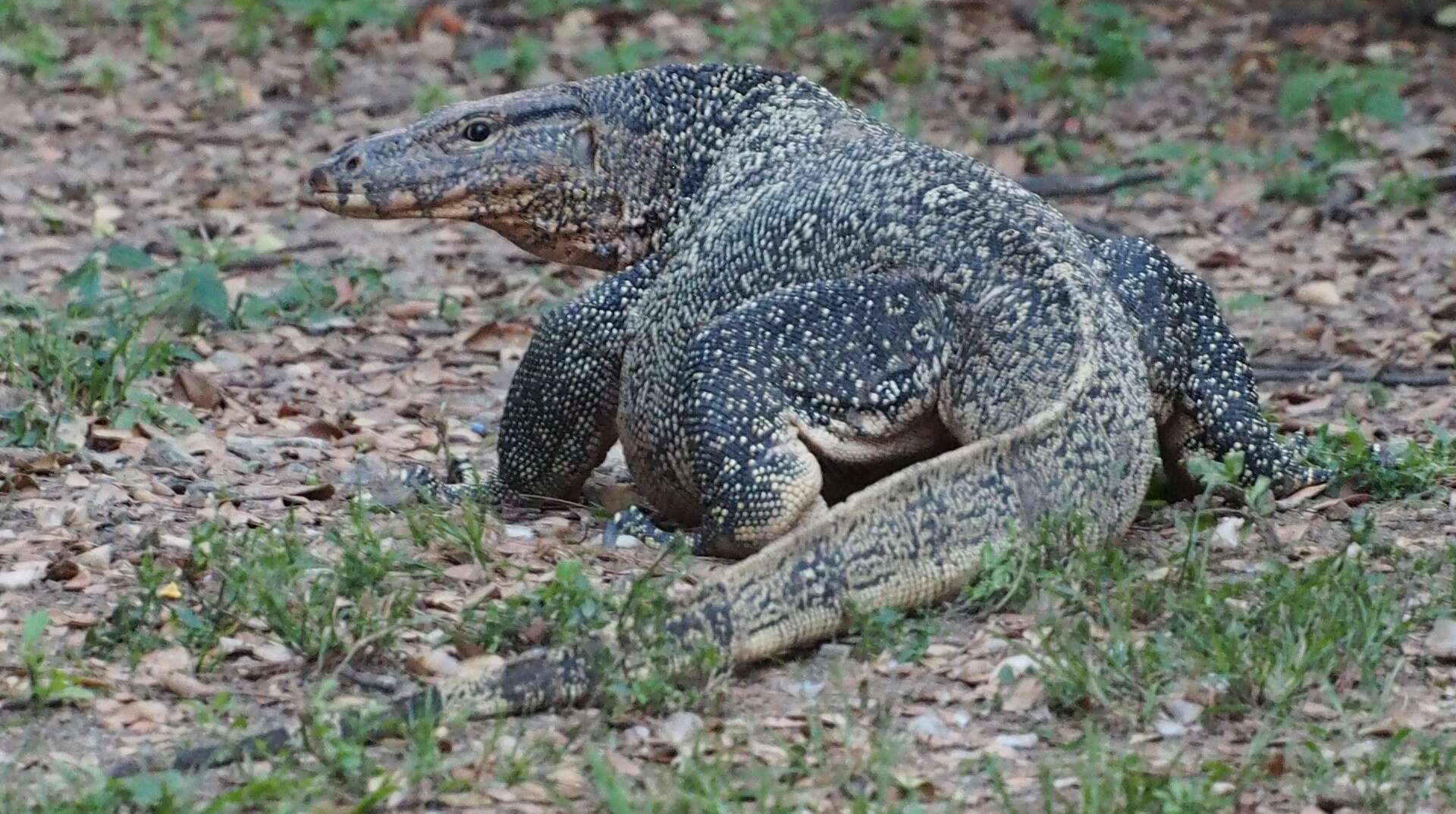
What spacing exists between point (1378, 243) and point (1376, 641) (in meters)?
4.79

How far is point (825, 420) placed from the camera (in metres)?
4.46

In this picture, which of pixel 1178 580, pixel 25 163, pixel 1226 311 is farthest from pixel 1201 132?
pixel 1178 580

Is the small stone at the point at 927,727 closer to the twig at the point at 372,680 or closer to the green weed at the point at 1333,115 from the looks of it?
the twig at the point at 372,680

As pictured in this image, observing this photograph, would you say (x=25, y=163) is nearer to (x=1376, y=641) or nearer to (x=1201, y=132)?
(x=1201, y=132)

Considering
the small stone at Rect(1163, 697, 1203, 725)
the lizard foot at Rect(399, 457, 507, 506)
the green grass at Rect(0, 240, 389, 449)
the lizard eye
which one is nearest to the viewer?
the small stone at Rect(1163, 697, 1203, 725)

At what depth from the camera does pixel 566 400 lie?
207 inches

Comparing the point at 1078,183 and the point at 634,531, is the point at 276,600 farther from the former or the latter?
the point at 1078,183

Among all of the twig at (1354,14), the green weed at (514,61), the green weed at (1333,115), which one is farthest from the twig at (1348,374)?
the twig at (1354,14)

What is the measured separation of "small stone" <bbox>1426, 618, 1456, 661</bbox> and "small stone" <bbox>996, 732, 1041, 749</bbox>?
0.91 meters

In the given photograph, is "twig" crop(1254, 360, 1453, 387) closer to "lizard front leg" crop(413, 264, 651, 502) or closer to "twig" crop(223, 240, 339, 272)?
"lizard front leg" crop(413, 264, 651, 502)

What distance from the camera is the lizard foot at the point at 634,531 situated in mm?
4883

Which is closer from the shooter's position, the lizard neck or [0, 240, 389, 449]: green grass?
the lizard neck

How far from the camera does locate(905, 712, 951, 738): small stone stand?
378 centimetres

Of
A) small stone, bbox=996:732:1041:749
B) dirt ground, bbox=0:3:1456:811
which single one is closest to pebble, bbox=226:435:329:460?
dirt ground, bbox=0:3:1456:811
